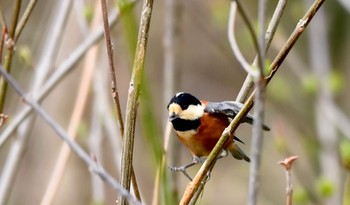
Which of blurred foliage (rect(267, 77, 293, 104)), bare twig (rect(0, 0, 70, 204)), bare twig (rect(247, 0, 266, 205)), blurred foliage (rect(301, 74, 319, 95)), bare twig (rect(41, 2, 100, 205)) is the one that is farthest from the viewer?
blurred foliage (rect(267, 77, 293, 104))

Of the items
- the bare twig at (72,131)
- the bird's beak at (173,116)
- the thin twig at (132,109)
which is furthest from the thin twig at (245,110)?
the bare twig at (72,131)

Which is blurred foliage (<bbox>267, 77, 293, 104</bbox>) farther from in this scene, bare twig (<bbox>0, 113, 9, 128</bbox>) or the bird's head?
bare twig (<bbox>0, 113, 9, 128</bbox>)

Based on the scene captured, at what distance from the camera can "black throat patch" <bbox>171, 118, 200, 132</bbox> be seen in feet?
4.96

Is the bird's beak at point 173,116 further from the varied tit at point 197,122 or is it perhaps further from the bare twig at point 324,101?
the bare twig at point 324,101

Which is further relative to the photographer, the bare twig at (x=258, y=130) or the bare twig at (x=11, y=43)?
the bare twig at (x=11, y=43)

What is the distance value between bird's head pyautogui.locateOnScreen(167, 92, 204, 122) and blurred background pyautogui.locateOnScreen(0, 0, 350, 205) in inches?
5.7

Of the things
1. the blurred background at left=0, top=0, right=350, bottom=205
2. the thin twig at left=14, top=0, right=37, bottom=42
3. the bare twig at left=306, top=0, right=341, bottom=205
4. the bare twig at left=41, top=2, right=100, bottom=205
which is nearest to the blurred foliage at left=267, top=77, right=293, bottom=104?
the blurred background at left=0, top=0, right=350, bottom=205

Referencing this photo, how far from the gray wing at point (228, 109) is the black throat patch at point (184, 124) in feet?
0.13

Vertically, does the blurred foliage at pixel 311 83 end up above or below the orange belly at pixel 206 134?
below

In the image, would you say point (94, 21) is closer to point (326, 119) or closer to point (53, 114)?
point (326, 119)

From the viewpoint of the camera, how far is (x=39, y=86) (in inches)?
78.8

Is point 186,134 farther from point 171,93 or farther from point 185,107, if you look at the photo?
point 171,93

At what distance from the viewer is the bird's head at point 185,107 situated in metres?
1.47

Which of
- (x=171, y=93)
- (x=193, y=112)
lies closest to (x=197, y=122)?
(x=193, y=112)
